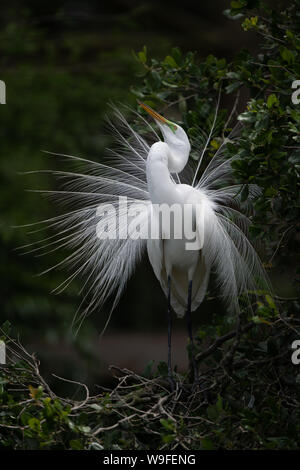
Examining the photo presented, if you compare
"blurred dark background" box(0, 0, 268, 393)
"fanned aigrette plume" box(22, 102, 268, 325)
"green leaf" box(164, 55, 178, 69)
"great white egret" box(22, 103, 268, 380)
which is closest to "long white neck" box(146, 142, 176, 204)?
"great white egret" box(22, 103, 268, 380)

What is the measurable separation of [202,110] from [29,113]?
2538 millimetres

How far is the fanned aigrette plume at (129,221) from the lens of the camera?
6.62 ft

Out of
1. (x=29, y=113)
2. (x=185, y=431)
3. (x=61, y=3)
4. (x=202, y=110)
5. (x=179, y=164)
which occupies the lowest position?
(x=185, y=431)

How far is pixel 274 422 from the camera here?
1615 mm

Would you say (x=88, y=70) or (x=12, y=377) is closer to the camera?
(x=12, y=377)

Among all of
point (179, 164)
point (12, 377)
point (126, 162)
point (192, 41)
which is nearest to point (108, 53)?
point (192, 41)

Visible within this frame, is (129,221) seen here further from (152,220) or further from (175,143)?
(175,143)

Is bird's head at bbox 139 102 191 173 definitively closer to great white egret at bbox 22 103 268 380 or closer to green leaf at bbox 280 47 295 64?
great white egret at bbox 22 103 268 380

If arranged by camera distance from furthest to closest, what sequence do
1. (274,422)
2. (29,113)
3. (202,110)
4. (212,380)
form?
(29,113) → (202,110) → (212,380) → (274,422)

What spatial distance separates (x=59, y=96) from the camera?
15.1 ft

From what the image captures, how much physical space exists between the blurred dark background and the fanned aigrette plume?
64.5 inches

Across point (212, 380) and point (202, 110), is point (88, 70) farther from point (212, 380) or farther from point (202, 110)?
point (212, 380)

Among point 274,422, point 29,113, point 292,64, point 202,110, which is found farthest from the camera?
point 29,113

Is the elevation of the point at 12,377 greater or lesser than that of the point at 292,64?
lesser
